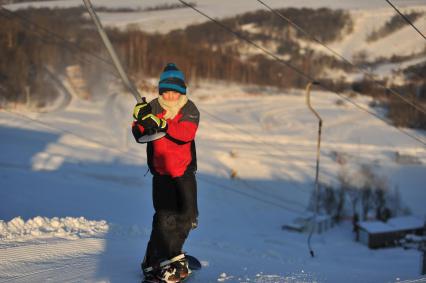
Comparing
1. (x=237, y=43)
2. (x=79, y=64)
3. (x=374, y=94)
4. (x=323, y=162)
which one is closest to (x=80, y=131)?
(x=323, y=162)

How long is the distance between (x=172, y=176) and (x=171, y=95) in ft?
1.72

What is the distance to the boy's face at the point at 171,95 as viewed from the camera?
356 cm

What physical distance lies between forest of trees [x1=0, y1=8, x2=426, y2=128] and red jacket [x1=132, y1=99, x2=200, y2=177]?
26.5 metres

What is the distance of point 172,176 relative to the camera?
3.63m

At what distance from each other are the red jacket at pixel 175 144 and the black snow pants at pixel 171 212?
0.07m

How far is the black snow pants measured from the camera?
3.66 metres

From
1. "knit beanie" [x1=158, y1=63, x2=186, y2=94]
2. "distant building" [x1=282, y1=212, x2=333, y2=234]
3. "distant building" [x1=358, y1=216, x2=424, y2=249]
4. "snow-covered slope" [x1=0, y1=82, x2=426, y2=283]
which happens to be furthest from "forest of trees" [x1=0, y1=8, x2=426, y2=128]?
"knit beanie" [x1=158, y1=63, x2=186, y2=94]

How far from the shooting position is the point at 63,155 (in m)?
31.0

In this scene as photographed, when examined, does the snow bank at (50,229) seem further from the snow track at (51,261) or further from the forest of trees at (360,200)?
the forest of trees at (360,200)

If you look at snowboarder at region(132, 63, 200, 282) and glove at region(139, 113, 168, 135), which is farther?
snowboarder at region(132, 63, 200, 282)

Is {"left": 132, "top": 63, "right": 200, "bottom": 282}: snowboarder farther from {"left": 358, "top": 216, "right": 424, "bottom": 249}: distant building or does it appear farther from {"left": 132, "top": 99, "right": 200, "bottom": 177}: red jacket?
{"left": 358, "top": 216, "right": 424, "bottom": 249}: distant building

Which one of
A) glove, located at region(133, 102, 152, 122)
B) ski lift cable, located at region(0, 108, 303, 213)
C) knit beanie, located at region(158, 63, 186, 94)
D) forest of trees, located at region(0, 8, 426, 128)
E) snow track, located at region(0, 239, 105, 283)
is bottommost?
ski lift cable, located at region(0, 108, 303, 213)

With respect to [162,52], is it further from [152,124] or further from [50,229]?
[152,124]

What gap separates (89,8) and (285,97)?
5765cm
